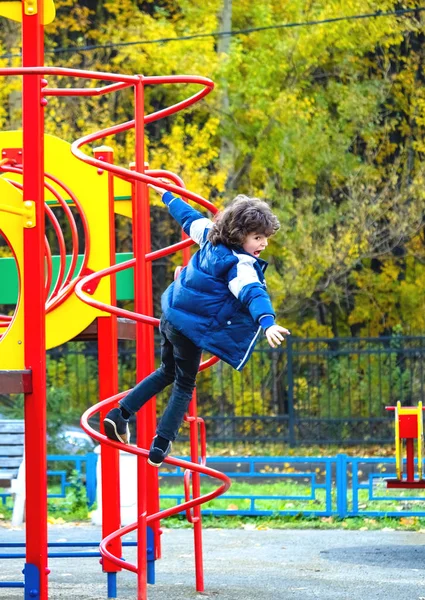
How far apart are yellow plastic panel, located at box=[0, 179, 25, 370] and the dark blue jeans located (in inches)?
22.9

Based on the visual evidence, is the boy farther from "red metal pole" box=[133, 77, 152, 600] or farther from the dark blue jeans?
"red metal pole" box=[133, 77, 152, 600]

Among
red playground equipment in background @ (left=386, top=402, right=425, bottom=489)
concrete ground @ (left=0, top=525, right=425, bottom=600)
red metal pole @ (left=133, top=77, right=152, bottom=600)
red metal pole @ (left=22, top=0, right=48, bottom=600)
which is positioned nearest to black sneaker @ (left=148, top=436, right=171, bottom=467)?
red metal pole @ (left=133, top=77, right=152, bottom=600)

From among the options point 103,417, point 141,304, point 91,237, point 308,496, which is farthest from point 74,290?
point 308,496

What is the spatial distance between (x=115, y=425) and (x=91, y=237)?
163 centimetres

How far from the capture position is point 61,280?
645 cm

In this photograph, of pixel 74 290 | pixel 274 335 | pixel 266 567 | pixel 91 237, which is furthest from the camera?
pixel 266 567

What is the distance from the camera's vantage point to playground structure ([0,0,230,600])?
4246 millimetres

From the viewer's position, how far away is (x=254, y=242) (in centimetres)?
444

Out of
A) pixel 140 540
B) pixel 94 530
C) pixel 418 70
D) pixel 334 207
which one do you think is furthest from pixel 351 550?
pixel 418 70

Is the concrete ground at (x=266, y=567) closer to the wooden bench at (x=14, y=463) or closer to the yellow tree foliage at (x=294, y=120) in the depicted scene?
the wooden bench at (x=14, y=463)

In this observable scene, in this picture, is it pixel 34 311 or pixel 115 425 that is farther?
pixel 115 425

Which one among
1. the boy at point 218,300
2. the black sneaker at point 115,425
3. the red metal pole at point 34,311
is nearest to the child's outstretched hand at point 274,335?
the boy at point 218,300

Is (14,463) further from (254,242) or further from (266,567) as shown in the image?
(254,242)

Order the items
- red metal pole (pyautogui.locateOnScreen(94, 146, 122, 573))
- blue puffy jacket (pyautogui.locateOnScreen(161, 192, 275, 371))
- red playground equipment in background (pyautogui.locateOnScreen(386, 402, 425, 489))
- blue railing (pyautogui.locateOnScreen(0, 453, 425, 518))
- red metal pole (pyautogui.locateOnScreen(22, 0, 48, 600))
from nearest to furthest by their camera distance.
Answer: red metal pole (pyautogui.locateOnScreen(22, 0, 48, 600)), blue puffy jacket (pyautogui.locateOnScreen(161, 192, 275, 371)), red metal pole (pyautogui.locateOnScreen(94, 146, 122, 573)), red playground equipment in background (pyautogui.locateOnScreen(386, 402, 425, 489)), blue railing (pyautogui.locateOnScreen(0, 453, 425, 518))
